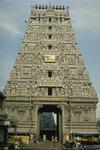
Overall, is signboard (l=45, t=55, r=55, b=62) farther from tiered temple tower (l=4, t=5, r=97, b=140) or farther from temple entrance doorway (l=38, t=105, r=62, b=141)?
temple entrance doorway (l=38, t=105, r=62, b=141)

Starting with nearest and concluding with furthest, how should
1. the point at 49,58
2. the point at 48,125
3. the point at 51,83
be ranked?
the point at 51,83
the point at 49,58
the point at 48,125

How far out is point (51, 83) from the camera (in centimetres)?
5869

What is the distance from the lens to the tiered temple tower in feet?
186

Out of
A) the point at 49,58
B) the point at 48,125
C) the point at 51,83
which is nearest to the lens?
the point at 51,83

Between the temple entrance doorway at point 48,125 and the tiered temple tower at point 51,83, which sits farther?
the temple entrance doorway at point 48,125

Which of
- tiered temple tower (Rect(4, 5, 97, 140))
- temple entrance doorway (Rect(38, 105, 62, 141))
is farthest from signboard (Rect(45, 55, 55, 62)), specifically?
temple entrance doorway (Rect(38, 105, 62, 141))

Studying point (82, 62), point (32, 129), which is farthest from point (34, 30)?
point (32, 129)

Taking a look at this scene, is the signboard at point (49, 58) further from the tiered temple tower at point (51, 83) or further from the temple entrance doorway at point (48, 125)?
the temple entrance doorway at point (48, 125)

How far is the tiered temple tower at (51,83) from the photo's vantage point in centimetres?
5656

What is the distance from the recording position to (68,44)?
63281mm

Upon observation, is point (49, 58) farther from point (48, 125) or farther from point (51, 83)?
point (48, 125)

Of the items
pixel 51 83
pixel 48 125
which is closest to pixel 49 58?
pixel 51 83

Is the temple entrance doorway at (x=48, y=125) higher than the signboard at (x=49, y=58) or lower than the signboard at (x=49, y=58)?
lower

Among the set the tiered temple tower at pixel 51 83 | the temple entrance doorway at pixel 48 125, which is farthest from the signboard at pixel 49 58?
the temple entrance doorway at pixel 48 125
